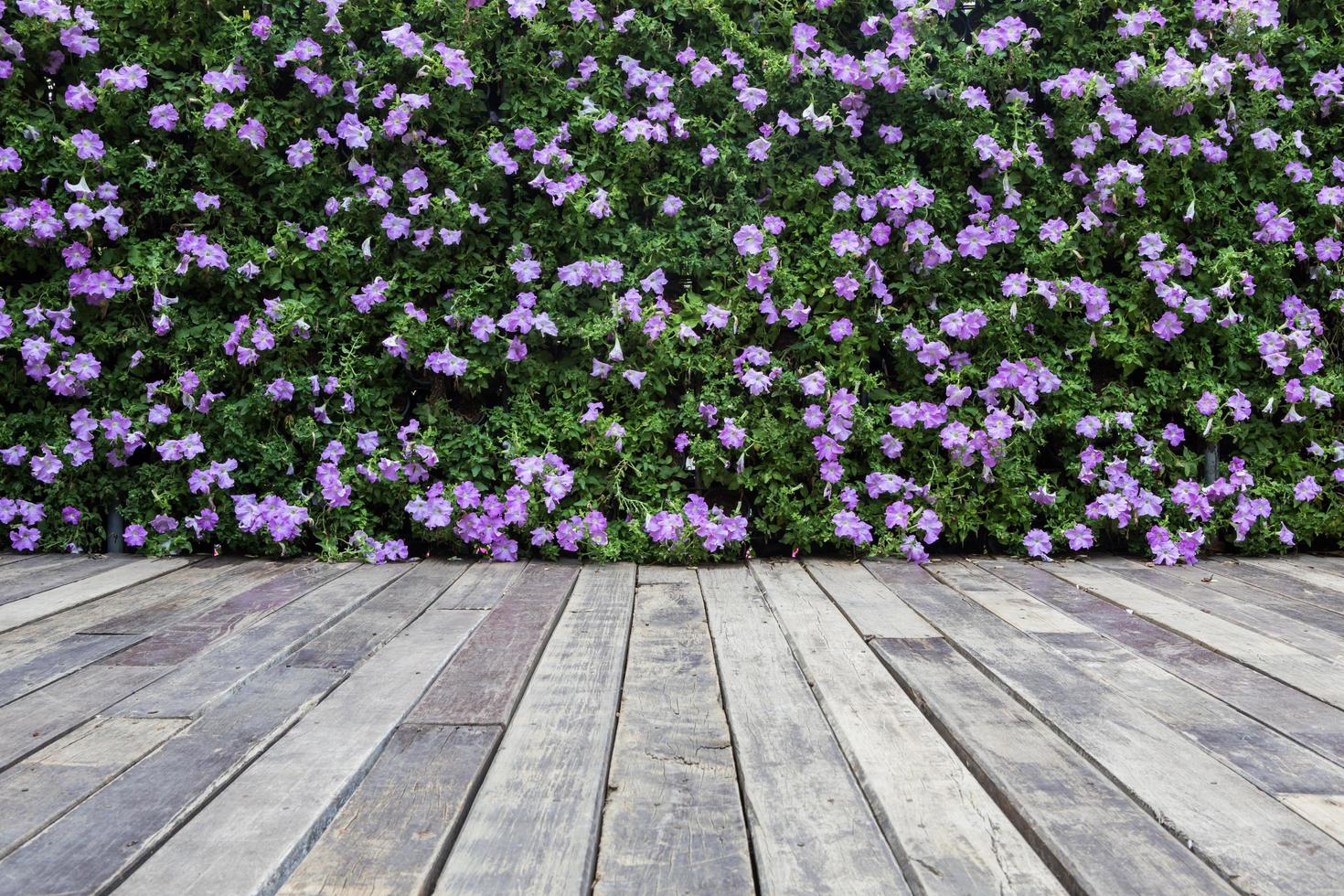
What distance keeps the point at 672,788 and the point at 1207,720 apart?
88 centimetres

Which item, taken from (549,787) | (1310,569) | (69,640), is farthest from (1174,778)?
(1310,569)

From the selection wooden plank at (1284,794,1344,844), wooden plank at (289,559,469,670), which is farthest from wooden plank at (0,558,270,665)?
wooden plank at (1284,794,1344,844)

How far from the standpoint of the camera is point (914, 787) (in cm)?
125

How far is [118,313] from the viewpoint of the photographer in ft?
9.95

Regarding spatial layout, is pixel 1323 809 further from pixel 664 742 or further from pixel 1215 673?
pixel 664 742

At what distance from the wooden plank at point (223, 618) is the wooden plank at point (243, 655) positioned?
0.03 meters

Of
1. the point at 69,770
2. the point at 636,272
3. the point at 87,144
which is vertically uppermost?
the point at 87,144

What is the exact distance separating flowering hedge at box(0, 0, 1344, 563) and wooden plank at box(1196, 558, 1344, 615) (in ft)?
0.51

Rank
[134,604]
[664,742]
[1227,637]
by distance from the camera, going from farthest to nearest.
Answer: [134,604]
[1227,637]
[664,742]

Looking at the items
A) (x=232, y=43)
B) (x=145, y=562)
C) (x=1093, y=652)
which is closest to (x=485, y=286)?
(x=232, y=43)

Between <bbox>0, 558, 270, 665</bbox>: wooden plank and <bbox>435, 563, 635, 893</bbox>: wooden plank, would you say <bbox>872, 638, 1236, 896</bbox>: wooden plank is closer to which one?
<bbox>435, 563, 635, 893</bbox>: wooden plank

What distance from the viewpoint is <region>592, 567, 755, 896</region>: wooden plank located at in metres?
1.02

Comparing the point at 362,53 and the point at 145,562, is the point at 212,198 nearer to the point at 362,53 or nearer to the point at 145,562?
the point at 362,53

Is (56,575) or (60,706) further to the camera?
(56,575)
